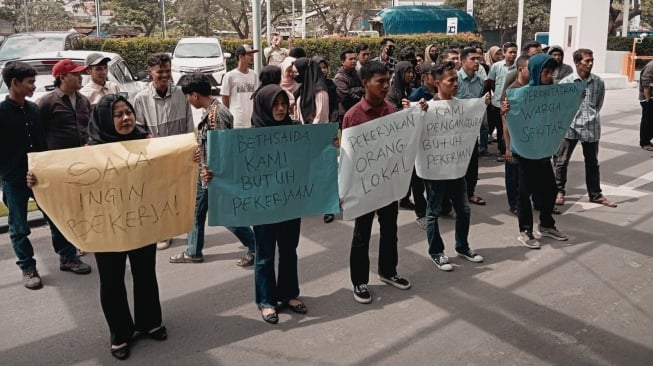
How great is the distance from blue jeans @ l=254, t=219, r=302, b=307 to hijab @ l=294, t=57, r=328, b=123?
8.80 ft

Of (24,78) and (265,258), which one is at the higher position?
(24,78)

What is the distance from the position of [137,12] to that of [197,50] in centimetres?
3350

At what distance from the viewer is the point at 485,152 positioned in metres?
10.9

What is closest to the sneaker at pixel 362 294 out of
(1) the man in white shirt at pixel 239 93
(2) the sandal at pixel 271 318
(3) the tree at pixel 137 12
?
(2) the sandal at pixel 271 318

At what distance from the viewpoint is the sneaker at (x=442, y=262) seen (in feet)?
18.5

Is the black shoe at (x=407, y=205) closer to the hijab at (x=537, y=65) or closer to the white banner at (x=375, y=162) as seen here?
the hijab at (x=537, y=65)

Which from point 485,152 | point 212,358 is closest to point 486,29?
point 485,152

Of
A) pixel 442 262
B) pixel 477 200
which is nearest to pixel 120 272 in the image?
pixel 442 262

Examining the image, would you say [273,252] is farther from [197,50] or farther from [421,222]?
[197,50]

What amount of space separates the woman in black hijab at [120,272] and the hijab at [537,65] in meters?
3.83

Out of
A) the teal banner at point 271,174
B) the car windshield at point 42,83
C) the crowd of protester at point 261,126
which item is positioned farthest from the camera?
the car windshield at point 42,83

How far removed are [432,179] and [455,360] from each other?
6.58ft

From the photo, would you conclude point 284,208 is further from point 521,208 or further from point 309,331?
point 521,208

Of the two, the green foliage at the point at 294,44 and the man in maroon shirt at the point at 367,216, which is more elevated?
the green foliage at the point at 294,44
